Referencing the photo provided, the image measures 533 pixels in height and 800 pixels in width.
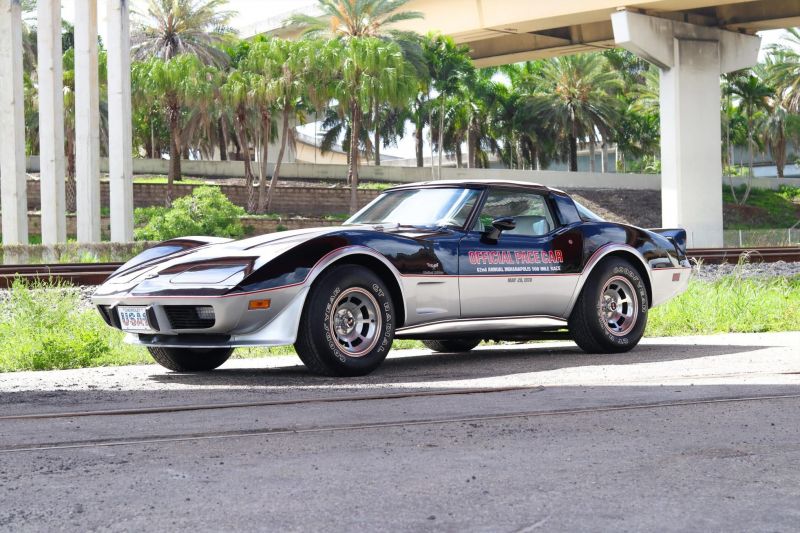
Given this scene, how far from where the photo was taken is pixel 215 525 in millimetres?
3426

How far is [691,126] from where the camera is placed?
40.1 metres

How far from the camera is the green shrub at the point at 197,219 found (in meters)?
40.3

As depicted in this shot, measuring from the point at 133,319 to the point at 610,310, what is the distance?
12.9 ft

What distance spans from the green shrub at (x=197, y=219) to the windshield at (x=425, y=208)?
31299 millimetres

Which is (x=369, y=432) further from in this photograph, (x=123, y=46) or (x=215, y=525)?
(x=123, y=46)

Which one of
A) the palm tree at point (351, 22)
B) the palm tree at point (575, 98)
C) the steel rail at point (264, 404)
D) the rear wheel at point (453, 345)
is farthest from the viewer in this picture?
the palm tree at point (575, 98)

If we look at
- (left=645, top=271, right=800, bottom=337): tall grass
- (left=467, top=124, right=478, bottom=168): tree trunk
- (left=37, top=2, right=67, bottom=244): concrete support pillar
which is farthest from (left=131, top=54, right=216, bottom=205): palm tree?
(left=645, top=271, right=800, bottom=337): tall grass

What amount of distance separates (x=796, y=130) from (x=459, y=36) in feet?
152

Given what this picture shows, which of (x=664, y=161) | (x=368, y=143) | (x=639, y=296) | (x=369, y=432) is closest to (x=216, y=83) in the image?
(x=664, y=161)

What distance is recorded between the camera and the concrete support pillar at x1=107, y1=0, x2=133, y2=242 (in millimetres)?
28469

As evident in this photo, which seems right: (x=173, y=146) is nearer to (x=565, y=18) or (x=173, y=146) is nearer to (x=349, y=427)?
(x=565, y=18)

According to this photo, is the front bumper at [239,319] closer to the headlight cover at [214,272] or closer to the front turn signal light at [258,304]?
the front turn signal light at [258,304]

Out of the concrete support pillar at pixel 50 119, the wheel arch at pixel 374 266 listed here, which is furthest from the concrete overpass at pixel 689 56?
the wheel arch at pixel 374 266

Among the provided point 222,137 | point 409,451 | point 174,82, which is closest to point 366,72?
point 174,82
